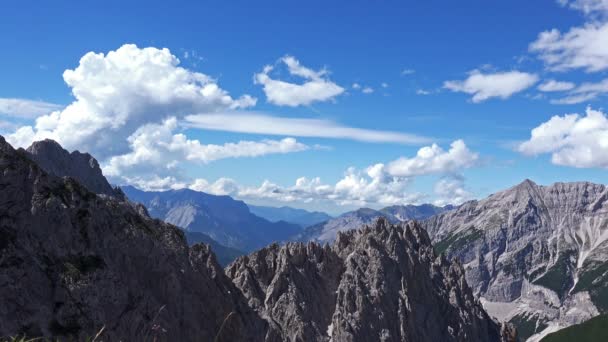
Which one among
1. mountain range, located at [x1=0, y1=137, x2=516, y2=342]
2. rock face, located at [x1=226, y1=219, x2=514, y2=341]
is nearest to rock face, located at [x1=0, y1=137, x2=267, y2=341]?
mountain range, located at [x1=0, y1=137, x2=516, y2=342]

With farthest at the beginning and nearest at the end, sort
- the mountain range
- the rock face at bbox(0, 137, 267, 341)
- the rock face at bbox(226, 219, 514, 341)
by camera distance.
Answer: the rock face at bbox(226, 219, 514, 341) < the mountain range < the rock face at bbox(0, 137, 267, 341)

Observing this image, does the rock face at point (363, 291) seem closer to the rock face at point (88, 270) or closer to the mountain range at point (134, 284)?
the mountain range at point (134, 284)

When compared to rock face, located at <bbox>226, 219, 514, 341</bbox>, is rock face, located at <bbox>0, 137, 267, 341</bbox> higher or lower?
higher

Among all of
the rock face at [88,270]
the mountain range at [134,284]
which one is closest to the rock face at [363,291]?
the mountain range at [134,284]

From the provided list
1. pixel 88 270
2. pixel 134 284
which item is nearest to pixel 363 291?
pixel 134 284

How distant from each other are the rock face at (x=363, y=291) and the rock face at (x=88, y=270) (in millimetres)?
54686

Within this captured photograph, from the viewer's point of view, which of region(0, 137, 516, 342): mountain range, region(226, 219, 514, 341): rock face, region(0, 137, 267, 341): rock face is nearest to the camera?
region(0, 137, 267, 341): rock face

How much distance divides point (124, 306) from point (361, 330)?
92.2 metres

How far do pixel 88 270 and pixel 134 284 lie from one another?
850cm

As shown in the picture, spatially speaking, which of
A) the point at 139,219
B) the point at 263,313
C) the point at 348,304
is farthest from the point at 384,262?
the point at 139,219

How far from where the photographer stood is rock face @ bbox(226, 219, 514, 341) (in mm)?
151375

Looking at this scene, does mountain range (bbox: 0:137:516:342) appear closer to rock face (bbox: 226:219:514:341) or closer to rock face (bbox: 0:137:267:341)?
rock face (bbox: 0:137:267:341)

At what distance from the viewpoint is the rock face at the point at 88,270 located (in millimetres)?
62891

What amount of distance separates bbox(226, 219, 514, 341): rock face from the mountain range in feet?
1.48
